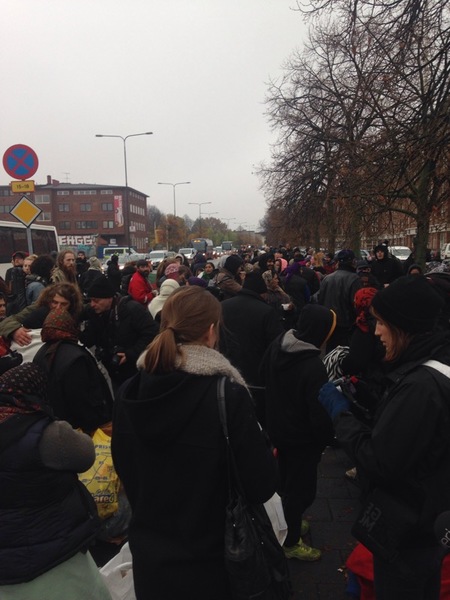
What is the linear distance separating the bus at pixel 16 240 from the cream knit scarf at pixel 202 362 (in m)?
15.2

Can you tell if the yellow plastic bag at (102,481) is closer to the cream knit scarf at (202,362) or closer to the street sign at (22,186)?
the cream knit scarf at (202,362)

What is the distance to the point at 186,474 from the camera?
1800 mm

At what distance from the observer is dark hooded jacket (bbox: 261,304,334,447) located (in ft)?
9.90

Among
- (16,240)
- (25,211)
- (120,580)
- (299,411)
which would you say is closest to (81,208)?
(16,240)

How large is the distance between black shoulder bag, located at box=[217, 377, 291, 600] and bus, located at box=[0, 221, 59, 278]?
Answer: 15.4m

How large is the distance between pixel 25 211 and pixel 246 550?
28.0ft

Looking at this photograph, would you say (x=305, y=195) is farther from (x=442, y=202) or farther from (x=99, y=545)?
(x=99, y=545)

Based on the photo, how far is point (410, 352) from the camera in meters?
1.94

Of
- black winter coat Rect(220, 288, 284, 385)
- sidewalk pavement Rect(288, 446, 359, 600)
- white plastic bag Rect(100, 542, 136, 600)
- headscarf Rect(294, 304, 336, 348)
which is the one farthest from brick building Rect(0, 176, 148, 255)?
white plastic bag Rect(100, 542, 136, 600)

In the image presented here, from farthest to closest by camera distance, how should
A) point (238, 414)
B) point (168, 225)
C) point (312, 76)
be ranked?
point (168, 225) → point (312, 76) → point (238, 414)

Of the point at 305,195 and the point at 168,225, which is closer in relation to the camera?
the point at 305,195

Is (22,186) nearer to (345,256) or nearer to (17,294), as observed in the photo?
(17,294)

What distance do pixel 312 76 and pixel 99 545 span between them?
65.4 feet

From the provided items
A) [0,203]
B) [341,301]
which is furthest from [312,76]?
[0,203]
